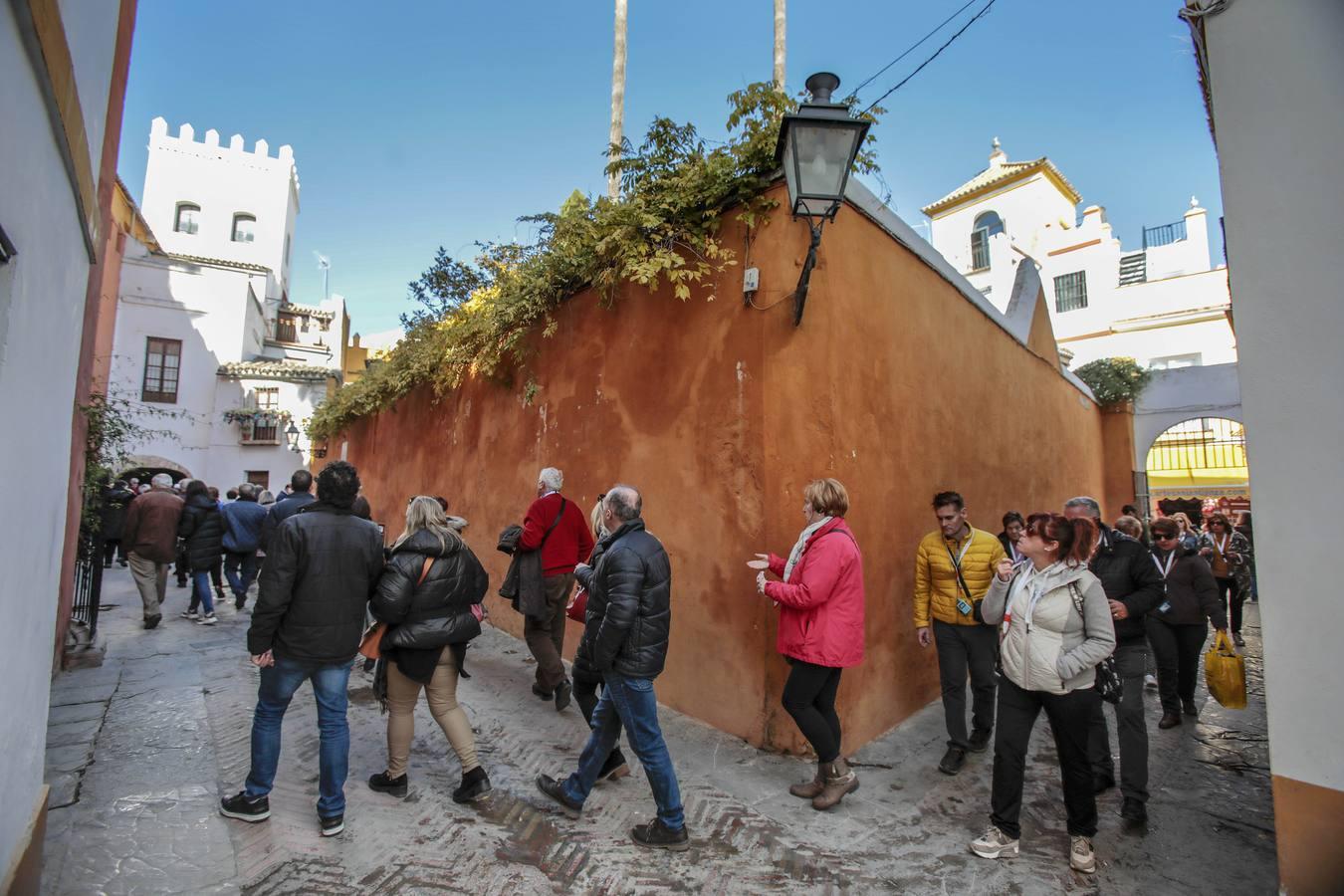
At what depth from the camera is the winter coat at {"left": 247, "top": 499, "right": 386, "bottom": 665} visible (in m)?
3.37

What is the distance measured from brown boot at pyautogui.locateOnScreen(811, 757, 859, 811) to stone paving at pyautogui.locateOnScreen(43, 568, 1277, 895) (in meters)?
0.09

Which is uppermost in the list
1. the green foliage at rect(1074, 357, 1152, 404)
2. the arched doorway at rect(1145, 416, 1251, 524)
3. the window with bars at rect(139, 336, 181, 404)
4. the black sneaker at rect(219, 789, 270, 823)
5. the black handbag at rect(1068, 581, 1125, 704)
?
the window with bars at rect(139, 336, 181, 404)

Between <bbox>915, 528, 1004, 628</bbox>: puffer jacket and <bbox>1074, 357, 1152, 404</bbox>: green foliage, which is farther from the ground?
<bbox>1074, 357, 1152, 404</bbox>: green foliage

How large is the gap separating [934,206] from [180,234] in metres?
34.4

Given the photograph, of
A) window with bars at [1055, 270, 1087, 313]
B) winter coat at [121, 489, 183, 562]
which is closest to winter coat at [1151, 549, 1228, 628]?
winter coat at [121, 489, 183, 562]

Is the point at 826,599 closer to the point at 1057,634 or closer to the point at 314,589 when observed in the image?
the point at 1057,634

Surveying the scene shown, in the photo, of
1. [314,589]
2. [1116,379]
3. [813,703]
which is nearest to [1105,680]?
[813,703]

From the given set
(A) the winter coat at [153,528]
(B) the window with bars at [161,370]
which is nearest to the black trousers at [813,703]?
(A) the winter coat at [153,528]

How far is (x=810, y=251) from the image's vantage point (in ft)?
14.3

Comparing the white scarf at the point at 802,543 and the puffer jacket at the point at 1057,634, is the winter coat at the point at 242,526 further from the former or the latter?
the puffer jacket at the point at 1057,634

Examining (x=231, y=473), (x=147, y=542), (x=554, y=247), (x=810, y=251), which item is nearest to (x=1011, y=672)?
(x=810, y=251)

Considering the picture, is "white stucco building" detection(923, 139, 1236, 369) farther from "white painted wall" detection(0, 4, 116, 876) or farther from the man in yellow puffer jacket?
"white painted wall" detection(0, 4, 116, 876)

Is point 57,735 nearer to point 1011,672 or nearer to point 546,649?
point 546,649

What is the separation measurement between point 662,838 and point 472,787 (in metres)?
1.14
